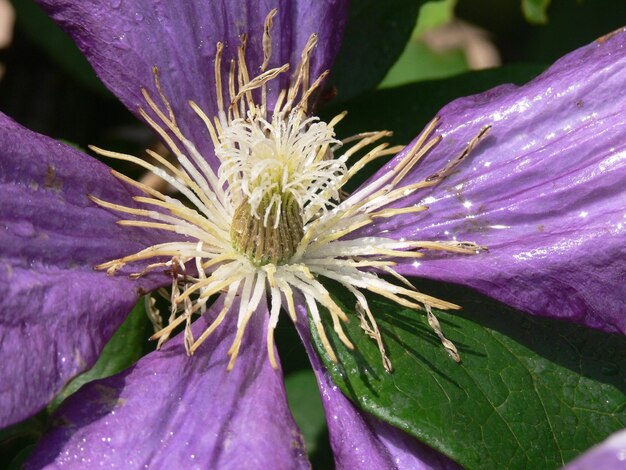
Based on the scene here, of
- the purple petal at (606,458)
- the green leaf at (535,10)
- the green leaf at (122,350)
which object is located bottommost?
the purple petal at (606,458)

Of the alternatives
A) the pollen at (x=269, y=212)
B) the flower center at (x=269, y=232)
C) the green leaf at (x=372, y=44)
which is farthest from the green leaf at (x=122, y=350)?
the green leaf at (x=372, y=44)

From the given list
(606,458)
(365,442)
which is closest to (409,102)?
(365,442)

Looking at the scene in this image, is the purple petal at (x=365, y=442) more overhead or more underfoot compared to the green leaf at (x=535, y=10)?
more underfoot

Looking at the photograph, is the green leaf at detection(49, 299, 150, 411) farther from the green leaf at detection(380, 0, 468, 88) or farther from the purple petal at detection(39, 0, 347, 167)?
the green leaf at detection(380, 0, 468, 88)

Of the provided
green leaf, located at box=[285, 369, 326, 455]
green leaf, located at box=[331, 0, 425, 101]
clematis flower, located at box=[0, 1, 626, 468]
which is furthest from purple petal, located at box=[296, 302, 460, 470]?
green leaf, located at box=[331, 0, 425, 101]

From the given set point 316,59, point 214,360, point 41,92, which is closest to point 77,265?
point 214,360

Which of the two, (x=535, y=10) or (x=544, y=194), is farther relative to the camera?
(x=535, y=10)

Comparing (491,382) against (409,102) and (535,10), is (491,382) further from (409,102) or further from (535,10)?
(535,10)

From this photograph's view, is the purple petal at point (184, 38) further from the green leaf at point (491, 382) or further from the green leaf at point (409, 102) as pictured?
the green leaf at point (491, 382)
